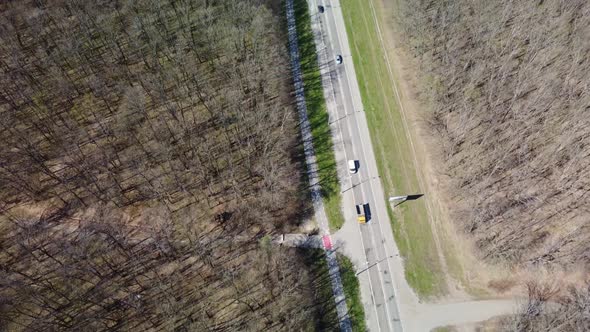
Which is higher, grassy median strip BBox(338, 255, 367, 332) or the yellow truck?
the yellow truck

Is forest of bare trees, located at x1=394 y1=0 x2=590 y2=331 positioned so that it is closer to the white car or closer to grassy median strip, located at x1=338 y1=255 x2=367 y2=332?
the white car

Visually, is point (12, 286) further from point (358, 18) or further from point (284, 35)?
point (358, 18)

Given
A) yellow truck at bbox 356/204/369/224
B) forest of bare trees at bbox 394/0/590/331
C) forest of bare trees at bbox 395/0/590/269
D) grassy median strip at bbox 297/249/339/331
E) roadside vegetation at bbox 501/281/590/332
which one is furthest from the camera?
yellow truck at bbox 356/204/369/224

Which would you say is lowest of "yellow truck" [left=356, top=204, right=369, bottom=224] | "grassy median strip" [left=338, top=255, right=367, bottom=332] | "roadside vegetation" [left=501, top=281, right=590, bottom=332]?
"roadside vegetation" [left=501, top=281, right=590, bottom=332]

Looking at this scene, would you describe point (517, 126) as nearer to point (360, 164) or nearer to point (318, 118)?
point (360, 164)

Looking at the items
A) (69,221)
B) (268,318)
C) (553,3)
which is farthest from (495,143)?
(69,221)

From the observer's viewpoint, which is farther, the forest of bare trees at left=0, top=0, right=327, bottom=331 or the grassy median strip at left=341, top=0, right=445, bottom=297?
the grassy median strip at left=341, top=0, right=445, bottom=297

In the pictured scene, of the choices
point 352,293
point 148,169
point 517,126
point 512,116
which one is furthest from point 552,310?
point 148,169

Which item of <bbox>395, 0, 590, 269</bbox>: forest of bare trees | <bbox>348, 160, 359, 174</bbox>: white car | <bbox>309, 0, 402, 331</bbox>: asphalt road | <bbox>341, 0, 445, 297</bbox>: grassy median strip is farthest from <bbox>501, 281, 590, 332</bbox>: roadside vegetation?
<bbox>348, 160, 359, 174</bbox>: white car
